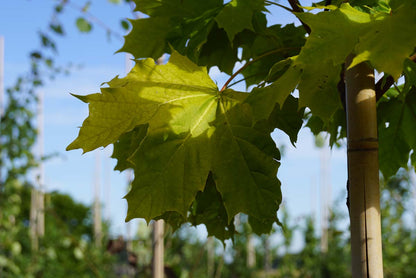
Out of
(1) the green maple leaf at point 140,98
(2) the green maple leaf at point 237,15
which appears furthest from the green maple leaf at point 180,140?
(2) the green maple leaf at point 237,15

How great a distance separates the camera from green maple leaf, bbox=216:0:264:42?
2.81 feet

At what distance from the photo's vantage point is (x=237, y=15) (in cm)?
86

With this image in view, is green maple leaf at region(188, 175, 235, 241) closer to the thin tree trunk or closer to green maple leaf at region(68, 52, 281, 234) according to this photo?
green maple leaf at region(68, 52, 281, 234)

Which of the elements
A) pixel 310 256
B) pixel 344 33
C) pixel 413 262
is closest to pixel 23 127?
pixel 344 33

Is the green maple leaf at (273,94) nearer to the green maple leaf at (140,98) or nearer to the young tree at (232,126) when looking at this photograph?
the young tree at (232,126)

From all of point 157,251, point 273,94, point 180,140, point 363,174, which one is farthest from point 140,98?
point 157,251

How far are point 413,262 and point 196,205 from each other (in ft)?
19.1

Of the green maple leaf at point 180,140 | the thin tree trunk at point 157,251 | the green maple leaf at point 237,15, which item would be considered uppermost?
the green maple leaf at point 237,15

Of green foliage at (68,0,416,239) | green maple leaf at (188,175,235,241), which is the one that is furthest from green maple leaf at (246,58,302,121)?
green maple leaf at (188,175,235,241)

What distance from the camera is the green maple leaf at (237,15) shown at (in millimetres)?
857

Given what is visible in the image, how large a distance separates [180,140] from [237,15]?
0.25 m

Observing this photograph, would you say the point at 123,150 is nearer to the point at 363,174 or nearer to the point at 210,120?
the point at 210,120

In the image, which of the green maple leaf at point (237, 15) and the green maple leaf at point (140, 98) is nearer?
the green maple leaf at point (140, 98)

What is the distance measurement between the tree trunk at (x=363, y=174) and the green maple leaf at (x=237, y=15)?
0.20 meters
